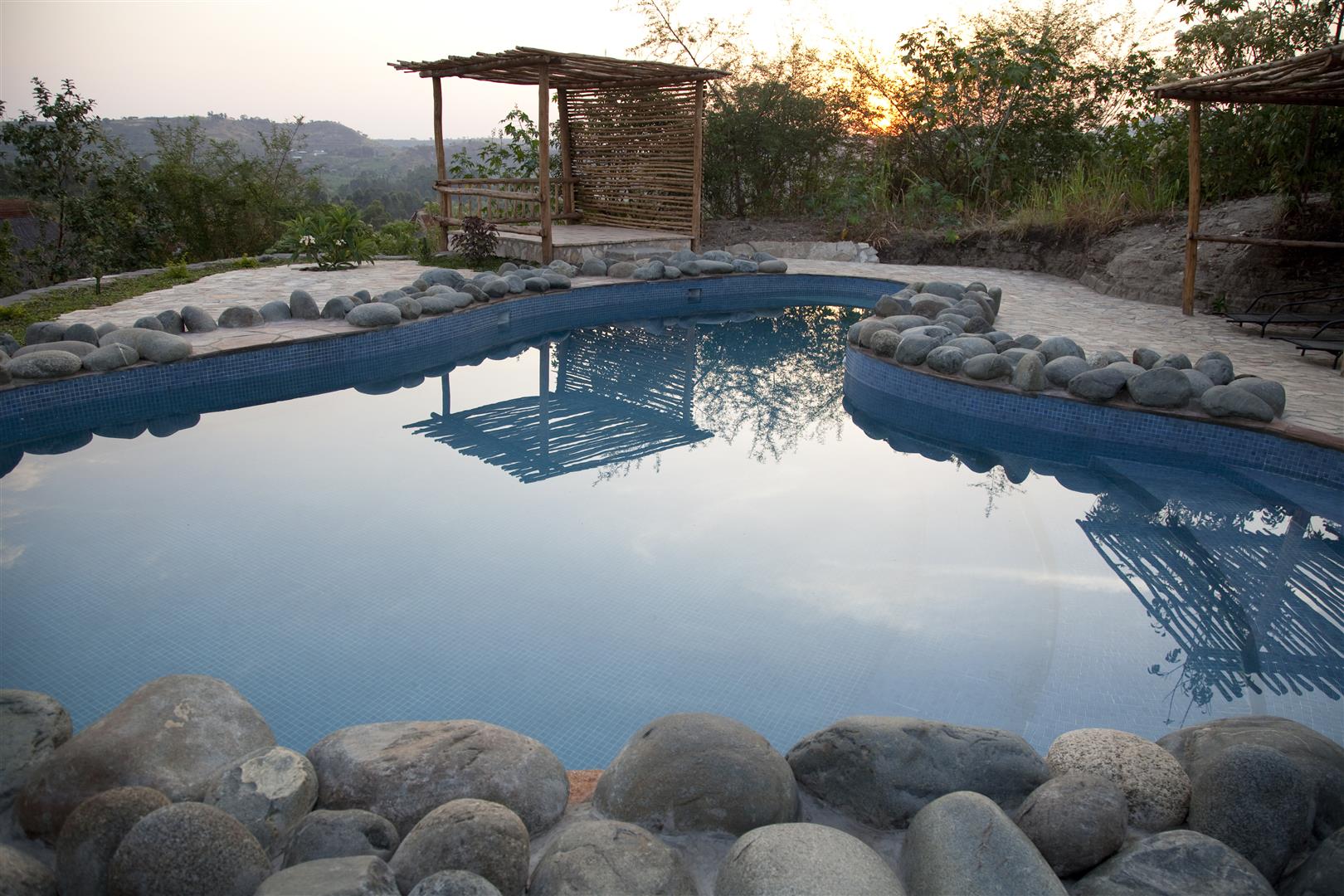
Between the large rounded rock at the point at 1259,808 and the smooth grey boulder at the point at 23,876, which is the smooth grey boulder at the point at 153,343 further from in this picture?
the large rounded rock at the point at 1259,808

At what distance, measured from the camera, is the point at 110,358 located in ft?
19.6

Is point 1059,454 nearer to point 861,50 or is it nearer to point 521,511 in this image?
point 521,511

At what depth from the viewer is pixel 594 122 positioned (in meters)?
12.8

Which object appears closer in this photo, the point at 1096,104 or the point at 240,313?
the point at 240,313

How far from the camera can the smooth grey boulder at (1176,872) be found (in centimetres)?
175

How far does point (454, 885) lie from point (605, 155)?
40.6 ft

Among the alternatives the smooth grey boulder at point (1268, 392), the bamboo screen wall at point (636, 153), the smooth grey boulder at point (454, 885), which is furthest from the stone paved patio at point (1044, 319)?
the smooth grey boulder at point (454, 885)

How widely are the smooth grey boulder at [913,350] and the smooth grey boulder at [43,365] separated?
5529mm

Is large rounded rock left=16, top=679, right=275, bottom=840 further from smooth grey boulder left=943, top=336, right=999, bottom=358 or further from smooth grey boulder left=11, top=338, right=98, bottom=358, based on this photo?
smooth grey boulder left=943, top=336, right=999, bottom=358

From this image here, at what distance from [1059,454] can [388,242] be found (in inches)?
413

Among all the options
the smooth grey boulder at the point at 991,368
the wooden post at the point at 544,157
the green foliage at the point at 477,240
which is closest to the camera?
the smooth grey boulder at the point at 991,368

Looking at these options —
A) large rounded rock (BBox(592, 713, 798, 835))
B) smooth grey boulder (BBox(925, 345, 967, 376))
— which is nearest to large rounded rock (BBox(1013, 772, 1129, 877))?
large rounded rock (BBox(592, 713, 798, 835))

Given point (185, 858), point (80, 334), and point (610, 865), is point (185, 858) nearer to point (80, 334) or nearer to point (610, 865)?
point (610, 865)

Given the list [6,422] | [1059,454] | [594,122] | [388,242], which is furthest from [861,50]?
[6,422]
